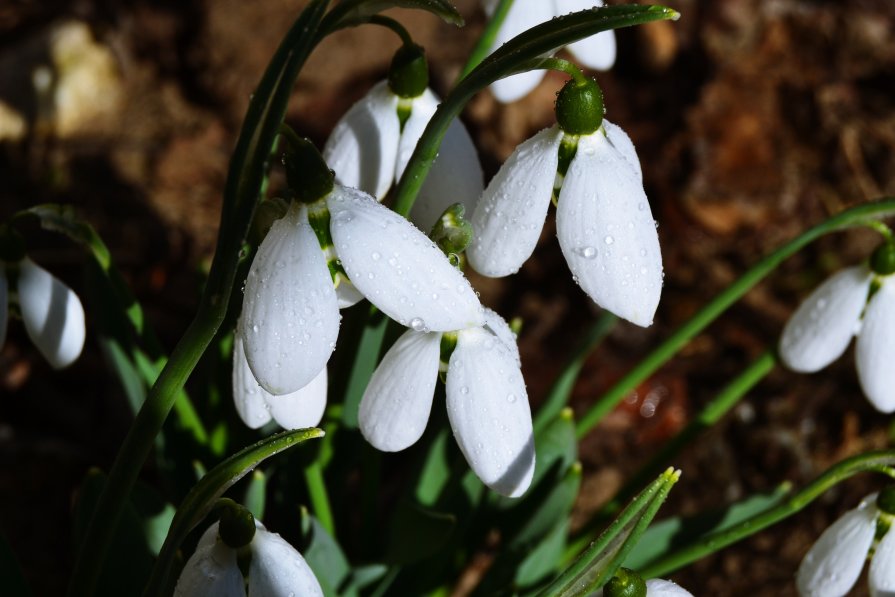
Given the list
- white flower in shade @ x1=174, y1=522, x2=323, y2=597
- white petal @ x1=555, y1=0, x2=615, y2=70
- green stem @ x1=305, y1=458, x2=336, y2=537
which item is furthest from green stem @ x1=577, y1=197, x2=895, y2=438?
white flower in shade @ x1=174, y1=522, x2=323, y2=597

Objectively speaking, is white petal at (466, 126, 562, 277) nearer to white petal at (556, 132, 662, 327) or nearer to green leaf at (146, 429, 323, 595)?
white petal at (556, 132, 662, 327)

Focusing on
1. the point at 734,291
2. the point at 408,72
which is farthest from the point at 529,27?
the point at 734,291

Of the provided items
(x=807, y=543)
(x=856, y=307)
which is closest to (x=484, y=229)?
(x=856, y=307)

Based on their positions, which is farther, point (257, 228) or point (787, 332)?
point (787, 332)

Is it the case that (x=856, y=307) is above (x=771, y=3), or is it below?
below

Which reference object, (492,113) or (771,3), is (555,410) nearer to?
(492,113)

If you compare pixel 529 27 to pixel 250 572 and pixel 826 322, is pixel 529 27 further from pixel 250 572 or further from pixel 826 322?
pixel 250 572
